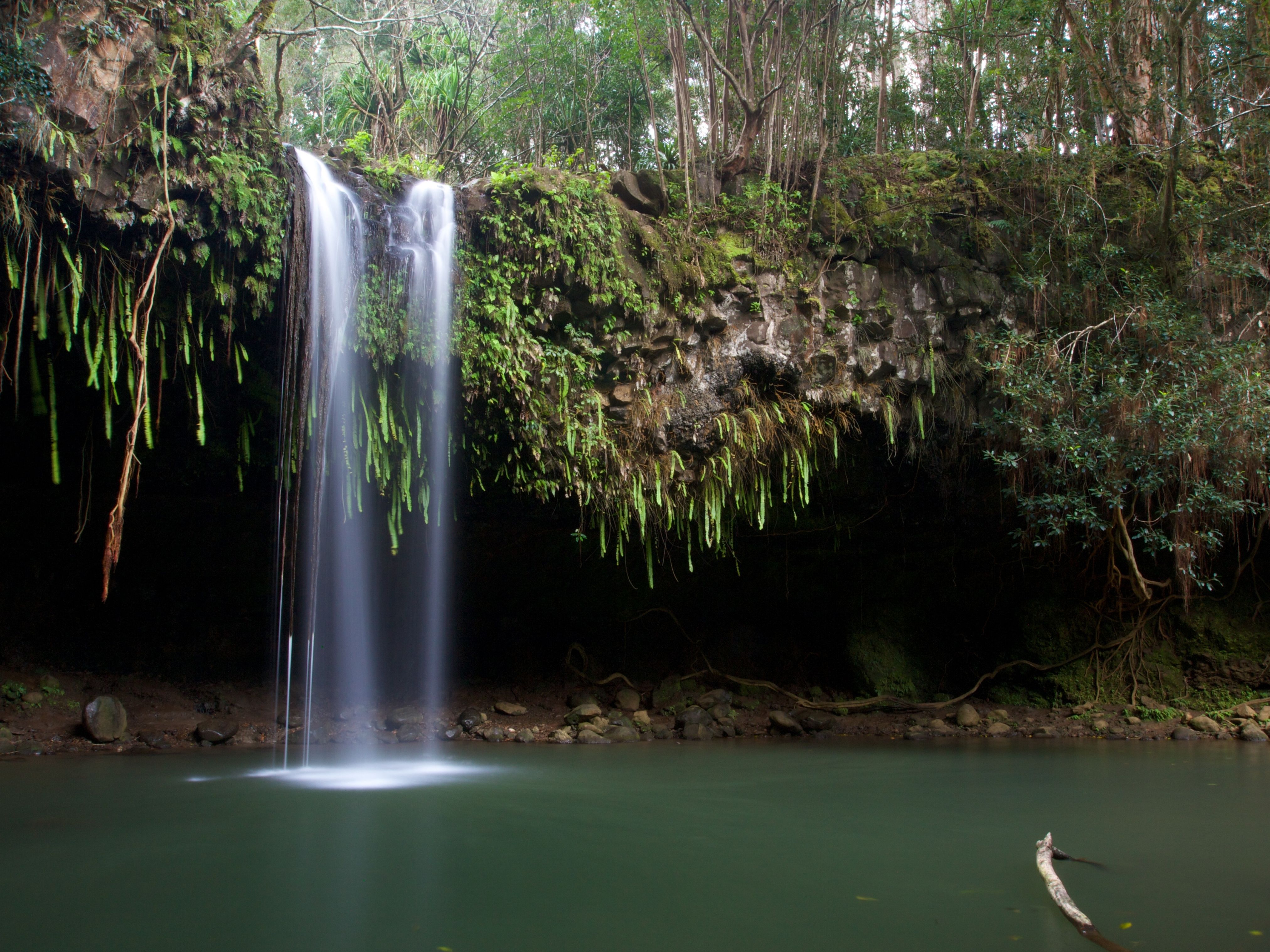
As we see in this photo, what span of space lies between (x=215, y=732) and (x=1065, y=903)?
8173 millimetres

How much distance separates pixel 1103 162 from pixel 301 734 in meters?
11.0

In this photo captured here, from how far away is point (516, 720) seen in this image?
998 cm

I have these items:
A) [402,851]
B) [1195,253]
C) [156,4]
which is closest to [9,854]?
[402,851]

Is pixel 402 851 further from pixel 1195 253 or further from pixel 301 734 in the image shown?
pixel 1195 253

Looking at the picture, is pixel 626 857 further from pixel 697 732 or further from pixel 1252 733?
pixel 1252 733

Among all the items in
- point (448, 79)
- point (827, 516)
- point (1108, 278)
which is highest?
point (448, 79)

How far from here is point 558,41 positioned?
12578 mm

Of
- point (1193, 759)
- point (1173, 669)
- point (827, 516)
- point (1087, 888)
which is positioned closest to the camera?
point (1087, 888)

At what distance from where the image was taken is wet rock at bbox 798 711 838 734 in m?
9.86

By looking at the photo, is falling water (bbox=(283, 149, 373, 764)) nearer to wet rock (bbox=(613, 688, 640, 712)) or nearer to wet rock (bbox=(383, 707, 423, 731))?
wet rock (bbox=(383, 707, 423, 731))

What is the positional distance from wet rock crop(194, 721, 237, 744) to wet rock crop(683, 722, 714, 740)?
16.0 feet

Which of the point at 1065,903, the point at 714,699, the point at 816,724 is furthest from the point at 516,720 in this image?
the point at 1065,903

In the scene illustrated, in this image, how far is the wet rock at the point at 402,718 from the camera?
9484 millimetres

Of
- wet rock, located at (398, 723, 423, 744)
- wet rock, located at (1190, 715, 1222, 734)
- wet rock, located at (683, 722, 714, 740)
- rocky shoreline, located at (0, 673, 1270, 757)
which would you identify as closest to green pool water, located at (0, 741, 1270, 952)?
rocky shoreline, located at (0, 673, 1270, 757)
